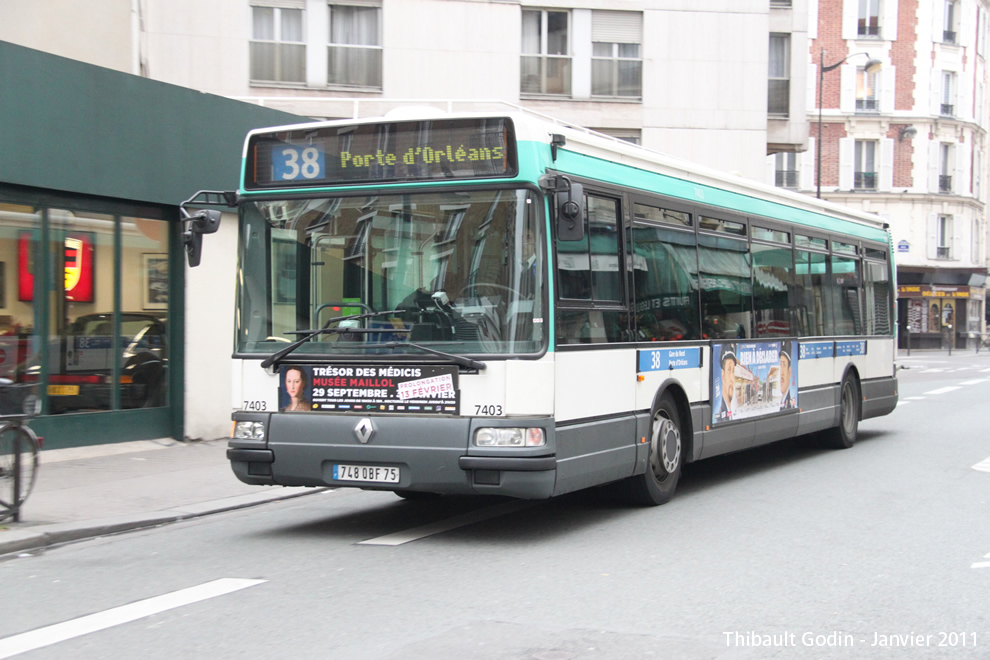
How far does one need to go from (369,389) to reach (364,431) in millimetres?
298

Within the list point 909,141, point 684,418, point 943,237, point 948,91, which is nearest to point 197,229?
point 684,418

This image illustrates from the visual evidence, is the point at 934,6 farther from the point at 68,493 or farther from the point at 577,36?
the point at 68,493

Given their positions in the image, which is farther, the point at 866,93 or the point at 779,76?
the point at 866,93

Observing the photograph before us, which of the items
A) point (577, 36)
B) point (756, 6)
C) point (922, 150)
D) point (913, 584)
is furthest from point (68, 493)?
point (922, 150)

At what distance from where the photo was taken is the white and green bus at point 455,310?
754 centimetres

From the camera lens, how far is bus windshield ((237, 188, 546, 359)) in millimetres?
7551

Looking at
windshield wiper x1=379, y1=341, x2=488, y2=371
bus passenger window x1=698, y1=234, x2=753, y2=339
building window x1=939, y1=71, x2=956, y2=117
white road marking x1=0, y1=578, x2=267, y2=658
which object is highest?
building window x1=939, y1=71, x2=956, y2=117

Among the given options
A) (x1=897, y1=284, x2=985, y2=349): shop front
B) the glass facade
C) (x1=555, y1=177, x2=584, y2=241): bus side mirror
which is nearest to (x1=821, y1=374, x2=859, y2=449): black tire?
(x1=555, y1=177, x2=584, y2=241): bus side mirror

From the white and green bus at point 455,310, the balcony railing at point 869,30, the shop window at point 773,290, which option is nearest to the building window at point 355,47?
the shop window at point 773,290

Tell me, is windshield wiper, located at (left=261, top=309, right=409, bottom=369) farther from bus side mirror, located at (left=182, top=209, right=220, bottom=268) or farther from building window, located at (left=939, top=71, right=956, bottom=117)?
building window, located at (left=939, top=71, right=956, bottom=117)

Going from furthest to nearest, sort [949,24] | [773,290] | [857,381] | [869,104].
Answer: [949,24], [869,104], [857,381], [773,290]

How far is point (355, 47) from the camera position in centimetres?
2345

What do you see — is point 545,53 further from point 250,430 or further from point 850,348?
point 250,430

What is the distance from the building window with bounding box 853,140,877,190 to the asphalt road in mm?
46933
